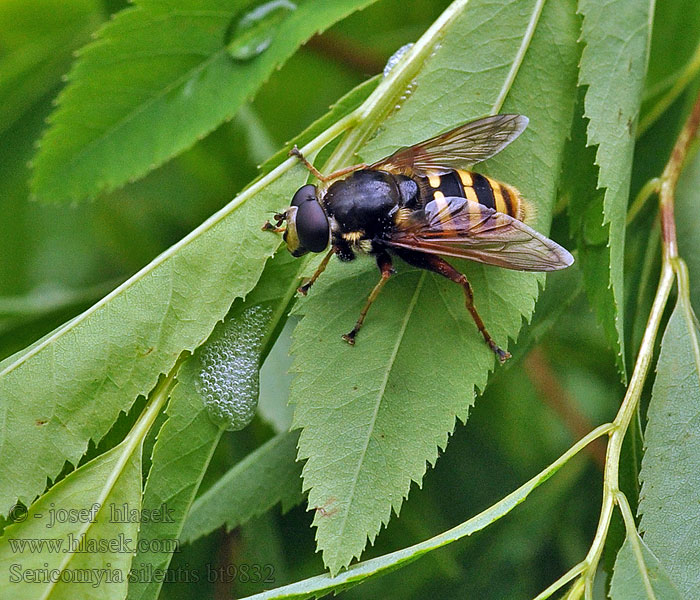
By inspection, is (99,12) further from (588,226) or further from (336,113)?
(588,226)

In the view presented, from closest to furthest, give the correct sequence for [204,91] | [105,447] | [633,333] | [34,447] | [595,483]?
[34,447] → [105,447] → [633,333] → [204,91] → [595,483]

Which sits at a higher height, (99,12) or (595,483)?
(99,12)

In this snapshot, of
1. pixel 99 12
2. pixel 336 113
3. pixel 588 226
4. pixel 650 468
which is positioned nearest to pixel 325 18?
pixel 336 113

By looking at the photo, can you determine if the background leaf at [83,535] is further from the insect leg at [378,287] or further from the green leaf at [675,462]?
the green leaf at [675,462]

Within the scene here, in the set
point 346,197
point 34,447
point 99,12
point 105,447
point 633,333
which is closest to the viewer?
point 34,447

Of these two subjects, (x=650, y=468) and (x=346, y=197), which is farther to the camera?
(x=346, y=197)

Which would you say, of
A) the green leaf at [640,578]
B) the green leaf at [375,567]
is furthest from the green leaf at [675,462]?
the green leaf at [375,567]

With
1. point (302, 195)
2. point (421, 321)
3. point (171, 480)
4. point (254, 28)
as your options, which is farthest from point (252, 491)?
point (254, 28)

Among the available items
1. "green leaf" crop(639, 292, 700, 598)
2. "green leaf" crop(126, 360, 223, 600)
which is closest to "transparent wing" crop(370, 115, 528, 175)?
"green leaf" crop(639, 292, 700, 598)
